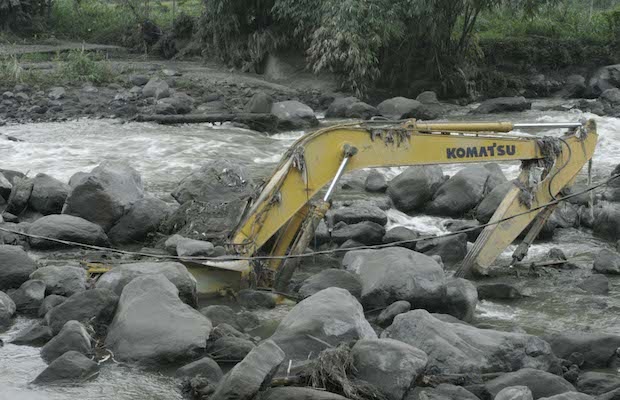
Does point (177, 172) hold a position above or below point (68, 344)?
below

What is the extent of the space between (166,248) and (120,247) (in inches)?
55.7

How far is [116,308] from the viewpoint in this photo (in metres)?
9.45

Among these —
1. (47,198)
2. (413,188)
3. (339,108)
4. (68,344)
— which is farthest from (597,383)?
(339,108)

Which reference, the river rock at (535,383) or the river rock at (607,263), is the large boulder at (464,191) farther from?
the river rock at (535,383)

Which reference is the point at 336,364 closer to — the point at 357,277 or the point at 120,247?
the point at 357,277

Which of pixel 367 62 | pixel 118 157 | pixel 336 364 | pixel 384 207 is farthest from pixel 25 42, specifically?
pixel 336 364

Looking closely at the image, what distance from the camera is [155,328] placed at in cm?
884

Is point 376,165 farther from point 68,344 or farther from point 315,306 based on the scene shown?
point 68,344

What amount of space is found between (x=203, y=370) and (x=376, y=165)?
354 cm

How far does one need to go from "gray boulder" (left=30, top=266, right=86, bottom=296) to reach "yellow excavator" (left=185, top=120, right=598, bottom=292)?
43.8 inches

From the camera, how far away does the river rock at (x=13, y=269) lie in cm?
1056

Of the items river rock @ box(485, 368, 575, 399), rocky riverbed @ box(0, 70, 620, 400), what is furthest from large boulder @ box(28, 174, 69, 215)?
river rock @ box(485, 368, 575, 399)

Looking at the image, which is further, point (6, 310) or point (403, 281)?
point (403, 281)

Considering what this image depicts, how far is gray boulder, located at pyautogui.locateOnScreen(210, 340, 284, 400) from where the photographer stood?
7.44 m
